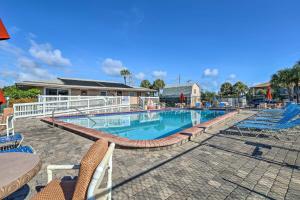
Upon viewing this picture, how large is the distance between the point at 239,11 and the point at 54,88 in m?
20.3

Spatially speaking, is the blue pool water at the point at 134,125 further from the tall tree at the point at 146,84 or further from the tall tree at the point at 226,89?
the tall tree at the point at 226,89

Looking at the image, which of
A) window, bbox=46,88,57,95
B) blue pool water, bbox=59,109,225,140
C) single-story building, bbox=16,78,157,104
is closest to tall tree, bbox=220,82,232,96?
single-story building, bbox=16,78,157,104

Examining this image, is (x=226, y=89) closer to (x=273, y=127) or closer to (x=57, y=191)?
(x=273, y=127)

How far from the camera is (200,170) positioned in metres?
3.32

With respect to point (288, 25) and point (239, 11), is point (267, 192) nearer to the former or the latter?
point (239, 11)

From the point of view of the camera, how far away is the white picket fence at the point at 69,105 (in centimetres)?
1156

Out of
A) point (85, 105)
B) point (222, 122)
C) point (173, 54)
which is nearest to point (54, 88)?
point (85, 105)

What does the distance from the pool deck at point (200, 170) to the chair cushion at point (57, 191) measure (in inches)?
37.7

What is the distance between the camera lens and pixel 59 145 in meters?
4.98

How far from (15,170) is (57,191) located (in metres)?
0.41

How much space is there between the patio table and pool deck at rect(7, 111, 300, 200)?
3.51ft

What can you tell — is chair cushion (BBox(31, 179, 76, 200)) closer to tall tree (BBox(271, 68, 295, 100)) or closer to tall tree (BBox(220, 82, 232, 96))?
tall tree (BBox(271, 68, 295, 100))

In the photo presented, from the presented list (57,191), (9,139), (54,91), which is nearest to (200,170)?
(57,191)

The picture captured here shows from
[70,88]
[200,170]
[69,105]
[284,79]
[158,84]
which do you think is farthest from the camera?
[158,84]
